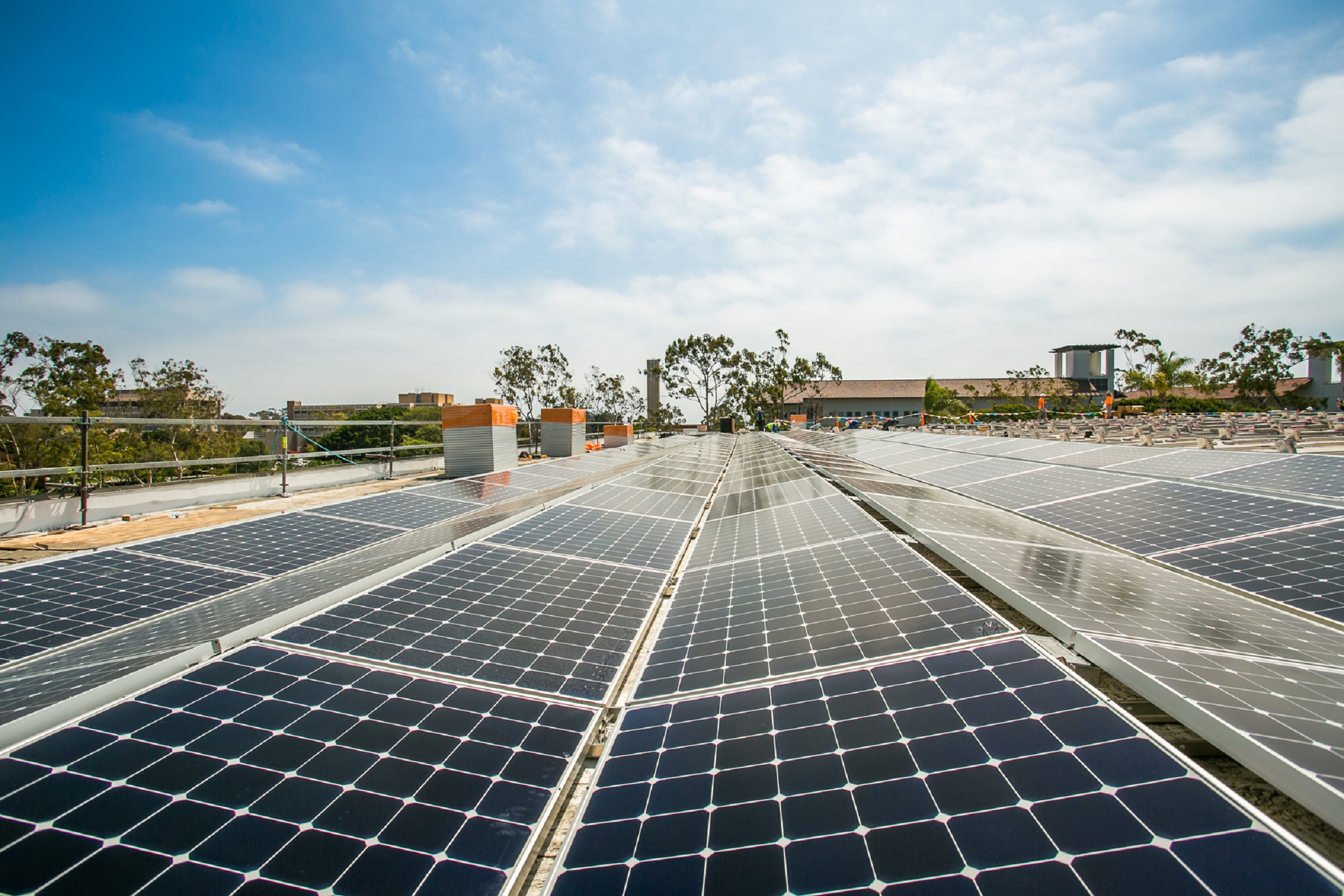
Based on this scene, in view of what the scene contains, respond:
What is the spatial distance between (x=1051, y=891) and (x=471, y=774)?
259cm

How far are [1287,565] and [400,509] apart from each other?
45.1 feet

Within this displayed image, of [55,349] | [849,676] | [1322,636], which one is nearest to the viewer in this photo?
[849,676]

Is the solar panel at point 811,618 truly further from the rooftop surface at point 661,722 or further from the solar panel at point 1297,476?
the solar panel at point 1297,476

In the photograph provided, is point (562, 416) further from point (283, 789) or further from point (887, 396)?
point (887, 396)

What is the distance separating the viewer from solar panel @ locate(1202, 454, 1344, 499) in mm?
9766

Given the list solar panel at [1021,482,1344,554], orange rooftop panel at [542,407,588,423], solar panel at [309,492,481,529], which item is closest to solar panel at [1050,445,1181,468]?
solar panel at [1021,482,1344,554]

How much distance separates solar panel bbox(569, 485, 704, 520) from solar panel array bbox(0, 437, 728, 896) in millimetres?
5750

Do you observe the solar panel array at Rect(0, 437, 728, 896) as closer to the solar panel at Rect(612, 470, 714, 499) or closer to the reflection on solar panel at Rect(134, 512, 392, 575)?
the reflection on solar panel at Rect(134, 512, 392, 575)

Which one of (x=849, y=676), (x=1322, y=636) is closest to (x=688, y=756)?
(x=849, y=676)

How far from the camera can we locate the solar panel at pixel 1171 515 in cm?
799

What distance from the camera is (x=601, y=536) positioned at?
8211 millimetres

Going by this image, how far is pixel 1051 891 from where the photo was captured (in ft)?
5.51

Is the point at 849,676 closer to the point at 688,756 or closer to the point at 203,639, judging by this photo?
the point at 688,756

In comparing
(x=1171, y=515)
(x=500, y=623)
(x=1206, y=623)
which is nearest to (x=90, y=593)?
(x=500, y=623)
